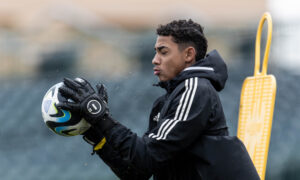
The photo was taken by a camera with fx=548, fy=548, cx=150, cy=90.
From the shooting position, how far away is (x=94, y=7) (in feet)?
41.9

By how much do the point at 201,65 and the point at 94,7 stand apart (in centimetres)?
1042

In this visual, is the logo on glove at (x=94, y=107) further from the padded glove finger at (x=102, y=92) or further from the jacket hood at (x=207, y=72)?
the jacket hood at (x=207, y=72)

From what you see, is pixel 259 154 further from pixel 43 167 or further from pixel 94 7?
pixel 94 7

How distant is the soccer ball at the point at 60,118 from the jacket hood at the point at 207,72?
0.47 metres

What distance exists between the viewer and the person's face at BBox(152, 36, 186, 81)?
268 cm

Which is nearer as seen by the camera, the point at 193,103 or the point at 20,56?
the point at 193,103

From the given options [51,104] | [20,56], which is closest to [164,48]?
[51,104]

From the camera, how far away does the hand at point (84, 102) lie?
2516 millimetres

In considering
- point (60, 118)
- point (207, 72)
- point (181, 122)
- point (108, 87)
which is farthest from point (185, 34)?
point (108, 87)

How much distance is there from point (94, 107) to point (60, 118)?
0.89 feet

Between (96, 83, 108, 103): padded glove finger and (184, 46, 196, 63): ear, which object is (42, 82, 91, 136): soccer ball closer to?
(96, 83, 108, 103): padded glove finger

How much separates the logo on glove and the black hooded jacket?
11 cm

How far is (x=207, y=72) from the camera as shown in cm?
262

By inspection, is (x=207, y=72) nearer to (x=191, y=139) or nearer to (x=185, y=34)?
(x=185, y=34)
